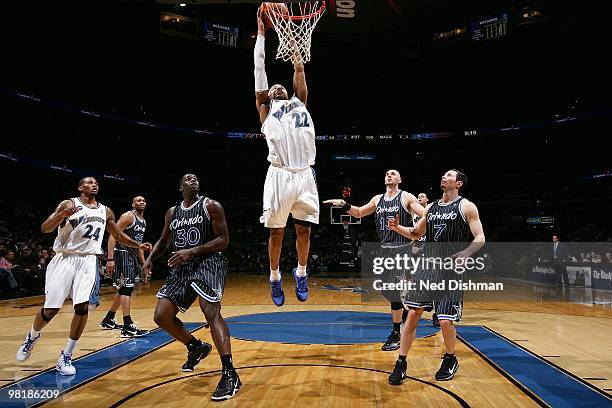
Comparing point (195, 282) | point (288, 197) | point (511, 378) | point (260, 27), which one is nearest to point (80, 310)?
point (195, 282)

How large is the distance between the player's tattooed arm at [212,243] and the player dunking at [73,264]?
1.44 metres

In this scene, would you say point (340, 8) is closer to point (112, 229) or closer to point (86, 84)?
point (86, 84)

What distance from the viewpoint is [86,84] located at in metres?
23.1

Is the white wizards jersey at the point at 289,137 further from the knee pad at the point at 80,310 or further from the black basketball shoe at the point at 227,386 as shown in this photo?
the knee pad at the point at 80,310

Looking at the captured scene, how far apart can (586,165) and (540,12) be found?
26.4 ft

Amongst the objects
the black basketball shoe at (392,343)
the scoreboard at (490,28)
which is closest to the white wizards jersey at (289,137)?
the black basketball shoe at (392,343)

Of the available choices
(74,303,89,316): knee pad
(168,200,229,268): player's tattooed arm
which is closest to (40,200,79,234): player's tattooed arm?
(74,303,89,316): knee pad

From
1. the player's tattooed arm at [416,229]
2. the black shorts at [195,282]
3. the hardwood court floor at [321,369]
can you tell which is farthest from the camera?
the player's tattooed arm at [416,229]

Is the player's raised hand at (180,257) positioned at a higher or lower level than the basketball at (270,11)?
lower

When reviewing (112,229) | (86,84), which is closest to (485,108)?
(86,84)

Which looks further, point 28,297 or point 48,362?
point 28,297

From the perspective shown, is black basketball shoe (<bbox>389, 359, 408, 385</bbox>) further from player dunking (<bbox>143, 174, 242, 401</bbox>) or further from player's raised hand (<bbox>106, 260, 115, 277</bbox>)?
player's raised hand (<bbox>106, 260, 115, 277</bbox>)

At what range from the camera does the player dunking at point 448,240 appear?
5.16 m

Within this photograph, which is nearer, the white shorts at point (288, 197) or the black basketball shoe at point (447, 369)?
the white shorts at point (288, 197)
